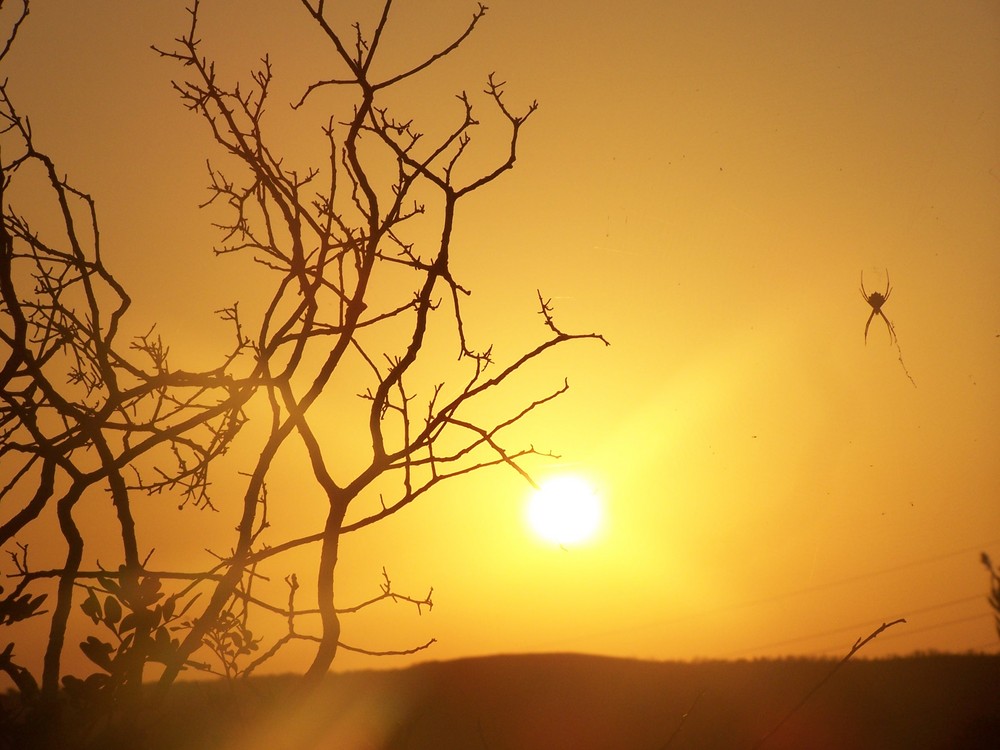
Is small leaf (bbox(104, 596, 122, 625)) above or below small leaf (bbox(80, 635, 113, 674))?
above

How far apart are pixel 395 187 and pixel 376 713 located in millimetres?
1428

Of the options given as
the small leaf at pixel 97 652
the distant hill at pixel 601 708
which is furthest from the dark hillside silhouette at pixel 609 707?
the small leaf at pixel 97 652

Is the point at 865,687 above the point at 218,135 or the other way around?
the other way around

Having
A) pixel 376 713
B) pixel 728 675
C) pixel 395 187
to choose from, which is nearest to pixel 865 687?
pixel 728 675

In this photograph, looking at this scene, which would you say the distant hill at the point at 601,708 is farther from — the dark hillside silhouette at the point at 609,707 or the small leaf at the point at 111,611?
the small leaf at the point at 111,611

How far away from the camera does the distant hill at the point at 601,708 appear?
1.73 metres

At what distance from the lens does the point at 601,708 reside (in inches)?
313

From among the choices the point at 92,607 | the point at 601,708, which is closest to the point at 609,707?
the point at 601,708

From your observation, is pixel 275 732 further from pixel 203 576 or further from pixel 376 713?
pixel 376 713

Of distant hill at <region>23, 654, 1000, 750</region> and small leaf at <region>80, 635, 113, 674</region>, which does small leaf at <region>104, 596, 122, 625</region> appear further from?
distant hill at <region>23, 654, 1000, 750</region>

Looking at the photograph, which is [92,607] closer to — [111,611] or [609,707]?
[111,611]

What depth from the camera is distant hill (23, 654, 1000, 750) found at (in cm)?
173

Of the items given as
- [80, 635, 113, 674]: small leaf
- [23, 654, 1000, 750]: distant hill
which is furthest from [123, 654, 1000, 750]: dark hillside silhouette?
[80, 635, 113, 674]: small leaf

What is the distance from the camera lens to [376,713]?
2.41m
